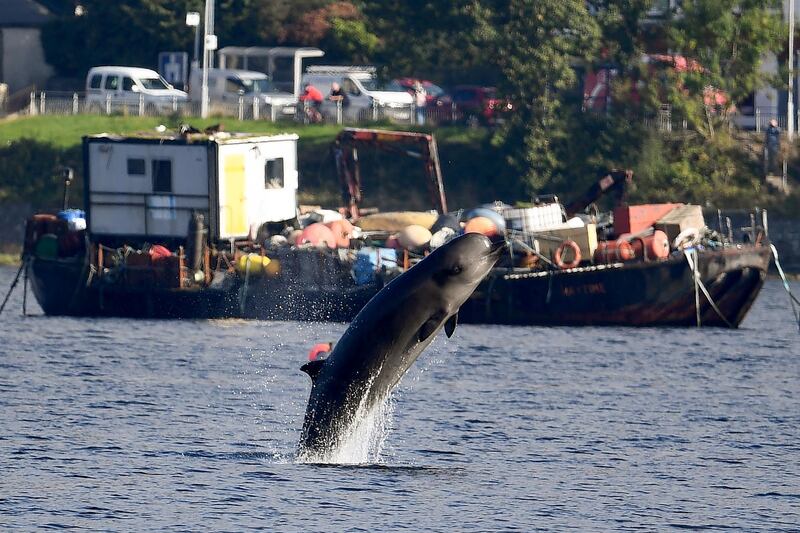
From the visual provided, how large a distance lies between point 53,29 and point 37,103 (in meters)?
10.4

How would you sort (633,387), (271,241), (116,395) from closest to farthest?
1. (116,395)
2. (633,387)
3. (271,241)

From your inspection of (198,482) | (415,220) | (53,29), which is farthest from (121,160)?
(53,29)

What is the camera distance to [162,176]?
5016 centimetres

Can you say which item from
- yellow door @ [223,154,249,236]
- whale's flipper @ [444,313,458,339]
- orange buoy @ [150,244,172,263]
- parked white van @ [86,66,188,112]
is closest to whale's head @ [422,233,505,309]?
whale's flipper @ [444,313,458,339]

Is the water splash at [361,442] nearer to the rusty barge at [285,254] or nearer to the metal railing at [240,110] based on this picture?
the rusty barge at [285,254]

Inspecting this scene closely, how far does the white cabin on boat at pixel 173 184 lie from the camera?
4962cm

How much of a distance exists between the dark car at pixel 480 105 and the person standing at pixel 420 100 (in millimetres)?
1283

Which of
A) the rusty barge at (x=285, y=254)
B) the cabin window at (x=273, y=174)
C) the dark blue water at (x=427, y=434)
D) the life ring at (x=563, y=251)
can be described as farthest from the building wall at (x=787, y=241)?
the cabin window at (x=273, y=174)

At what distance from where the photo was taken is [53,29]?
8562 centimetres

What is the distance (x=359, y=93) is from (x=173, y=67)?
11.6 meters

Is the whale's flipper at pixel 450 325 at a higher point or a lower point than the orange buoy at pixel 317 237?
higher

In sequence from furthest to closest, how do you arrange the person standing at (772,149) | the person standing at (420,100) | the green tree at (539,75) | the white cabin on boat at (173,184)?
the person standing at (420,100)
the green tree at (539,75)
the person standing at (772,149)
the white cabin on boat at (173,184)

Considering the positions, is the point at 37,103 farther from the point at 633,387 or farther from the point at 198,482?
the point at 198,482

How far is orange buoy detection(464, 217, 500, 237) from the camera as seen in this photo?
4844cm
